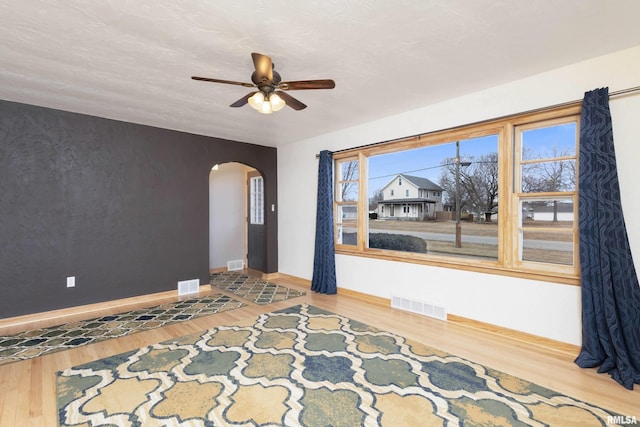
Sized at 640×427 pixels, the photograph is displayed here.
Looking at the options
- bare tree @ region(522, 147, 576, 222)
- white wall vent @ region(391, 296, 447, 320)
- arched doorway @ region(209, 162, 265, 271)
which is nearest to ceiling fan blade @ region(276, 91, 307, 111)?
bare tree @ region(522, 147, 576, 222)

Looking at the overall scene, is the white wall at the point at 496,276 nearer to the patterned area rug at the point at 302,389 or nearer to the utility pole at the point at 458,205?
the utility pole at the point at 458,205

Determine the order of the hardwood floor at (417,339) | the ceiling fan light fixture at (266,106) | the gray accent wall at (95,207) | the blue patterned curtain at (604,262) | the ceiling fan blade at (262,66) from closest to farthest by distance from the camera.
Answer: the hardwood floor at (417,339) → the ceiling fan blade at (262,66) → the blue patterned curtain at (604,262) → the ceiling fan light fixture at (266,106) → the gray accent wall at (95,207)

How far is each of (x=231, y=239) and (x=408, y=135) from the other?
4.48 meters

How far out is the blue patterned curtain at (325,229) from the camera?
4.74m

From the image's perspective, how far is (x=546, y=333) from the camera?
282cm

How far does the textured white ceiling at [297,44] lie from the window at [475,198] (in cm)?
61

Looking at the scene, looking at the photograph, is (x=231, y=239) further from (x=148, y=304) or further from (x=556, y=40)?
(x=556, y=40)

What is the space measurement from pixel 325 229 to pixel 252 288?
5.37 feet

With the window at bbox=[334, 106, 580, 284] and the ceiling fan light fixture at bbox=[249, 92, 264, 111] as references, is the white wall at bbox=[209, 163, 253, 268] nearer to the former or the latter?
the window at bbox=[334, 106, 580, 284]

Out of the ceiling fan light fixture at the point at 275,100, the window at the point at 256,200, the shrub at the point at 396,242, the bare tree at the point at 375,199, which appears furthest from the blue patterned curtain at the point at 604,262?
the window at the point at 256,200

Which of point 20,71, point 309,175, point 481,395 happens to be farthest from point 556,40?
point 20,71

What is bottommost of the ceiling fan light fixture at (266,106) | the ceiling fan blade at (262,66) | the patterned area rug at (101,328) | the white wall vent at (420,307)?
the patterned area rug at (101,328)

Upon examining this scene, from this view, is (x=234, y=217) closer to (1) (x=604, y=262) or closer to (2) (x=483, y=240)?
(2) (x=483, y=240)

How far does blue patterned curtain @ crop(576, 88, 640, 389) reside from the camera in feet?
7.66
